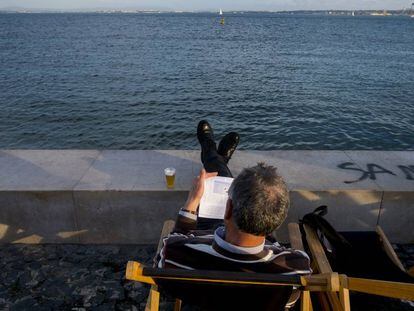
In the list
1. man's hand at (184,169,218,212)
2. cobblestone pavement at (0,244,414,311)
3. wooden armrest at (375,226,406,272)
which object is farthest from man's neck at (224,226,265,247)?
wooden armrest at (375,226,406,272)

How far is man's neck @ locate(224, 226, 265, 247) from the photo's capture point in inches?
85.6

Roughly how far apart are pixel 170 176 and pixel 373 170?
2.61 m

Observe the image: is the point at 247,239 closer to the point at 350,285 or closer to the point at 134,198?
the point at 350,285

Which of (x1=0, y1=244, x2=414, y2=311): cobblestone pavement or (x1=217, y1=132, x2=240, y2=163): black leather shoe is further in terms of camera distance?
(x1=217, y1=132, x2=240, y2=163): black leather shoe

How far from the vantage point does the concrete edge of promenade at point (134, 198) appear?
13.8ft

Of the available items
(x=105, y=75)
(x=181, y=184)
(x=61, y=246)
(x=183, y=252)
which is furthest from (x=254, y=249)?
(x=105, y=75)

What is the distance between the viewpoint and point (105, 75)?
2847cm

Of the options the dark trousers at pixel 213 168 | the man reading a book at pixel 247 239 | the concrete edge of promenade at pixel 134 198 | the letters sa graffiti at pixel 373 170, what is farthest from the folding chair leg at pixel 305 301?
the letters sa graffiti at pixel 373 170

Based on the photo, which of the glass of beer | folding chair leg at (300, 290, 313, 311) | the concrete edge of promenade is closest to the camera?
folding chair leg at (300, 290, 313, 311)

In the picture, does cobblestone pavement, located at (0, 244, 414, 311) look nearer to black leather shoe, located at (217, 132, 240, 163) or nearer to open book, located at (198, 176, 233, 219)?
open book, located at (198, 176, 233, 219)

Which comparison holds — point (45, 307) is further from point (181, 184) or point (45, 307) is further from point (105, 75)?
point (105, 75)

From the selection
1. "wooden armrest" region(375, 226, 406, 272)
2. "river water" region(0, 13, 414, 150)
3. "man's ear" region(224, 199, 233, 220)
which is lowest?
"river water" region(0, 13, 414, 150)

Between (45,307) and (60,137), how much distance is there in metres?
13.4

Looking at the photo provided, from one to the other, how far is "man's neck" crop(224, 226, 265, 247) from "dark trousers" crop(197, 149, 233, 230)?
1.17 meters
